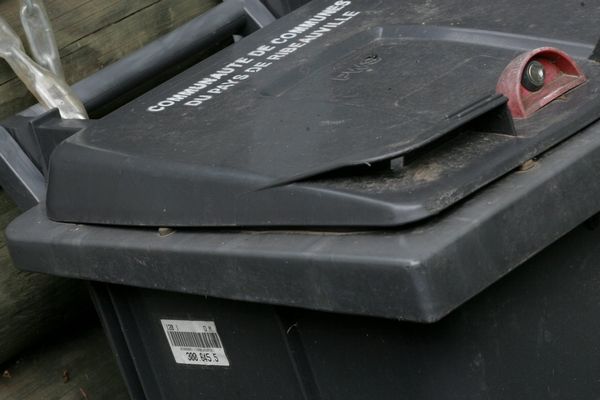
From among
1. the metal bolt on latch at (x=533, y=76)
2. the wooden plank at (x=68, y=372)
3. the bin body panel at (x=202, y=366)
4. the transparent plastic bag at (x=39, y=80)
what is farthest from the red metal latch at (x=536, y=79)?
the wooden plank at (x=68, y=372)

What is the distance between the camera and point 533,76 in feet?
6.07

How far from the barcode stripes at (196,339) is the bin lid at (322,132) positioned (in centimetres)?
24

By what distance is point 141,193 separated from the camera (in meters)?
1.97

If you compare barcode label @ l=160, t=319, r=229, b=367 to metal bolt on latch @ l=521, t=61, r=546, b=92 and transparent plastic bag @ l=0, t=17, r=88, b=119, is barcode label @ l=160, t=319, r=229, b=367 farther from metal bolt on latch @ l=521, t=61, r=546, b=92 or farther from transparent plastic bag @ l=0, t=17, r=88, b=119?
metal bolt on latch @ l=521, t=61, r=546, b=92

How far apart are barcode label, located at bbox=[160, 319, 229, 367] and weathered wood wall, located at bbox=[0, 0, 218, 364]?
523 mm

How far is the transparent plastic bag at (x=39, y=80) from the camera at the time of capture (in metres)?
2.44

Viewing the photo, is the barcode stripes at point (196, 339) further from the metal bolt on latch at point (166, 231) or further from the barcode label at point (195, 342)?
the metal bolt on latch at point (166, 231)

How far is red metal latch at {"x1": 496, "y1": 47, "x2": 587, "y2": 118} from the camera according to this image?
1.83 metres

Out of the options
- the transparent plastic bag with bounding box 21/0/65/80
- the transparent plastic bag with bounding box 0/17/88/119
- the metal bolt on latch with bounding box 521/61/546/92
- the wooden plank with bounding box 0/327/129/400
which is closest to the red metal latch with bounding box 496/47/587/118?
the metal bolt on latch with bounding box 521/61/546/92

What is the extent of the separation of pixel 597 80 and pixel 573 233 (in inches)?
9.6

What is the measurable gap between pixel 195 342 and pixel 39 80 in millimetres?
703

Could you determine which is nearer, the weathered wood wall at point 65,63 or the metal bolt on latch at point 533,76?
the metal bolt on latch at point 533,76

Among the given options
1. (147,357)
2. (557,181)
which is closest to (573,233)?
(557,181)

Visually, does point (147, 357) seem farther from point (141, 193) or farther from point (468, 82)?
point (468, 82)
